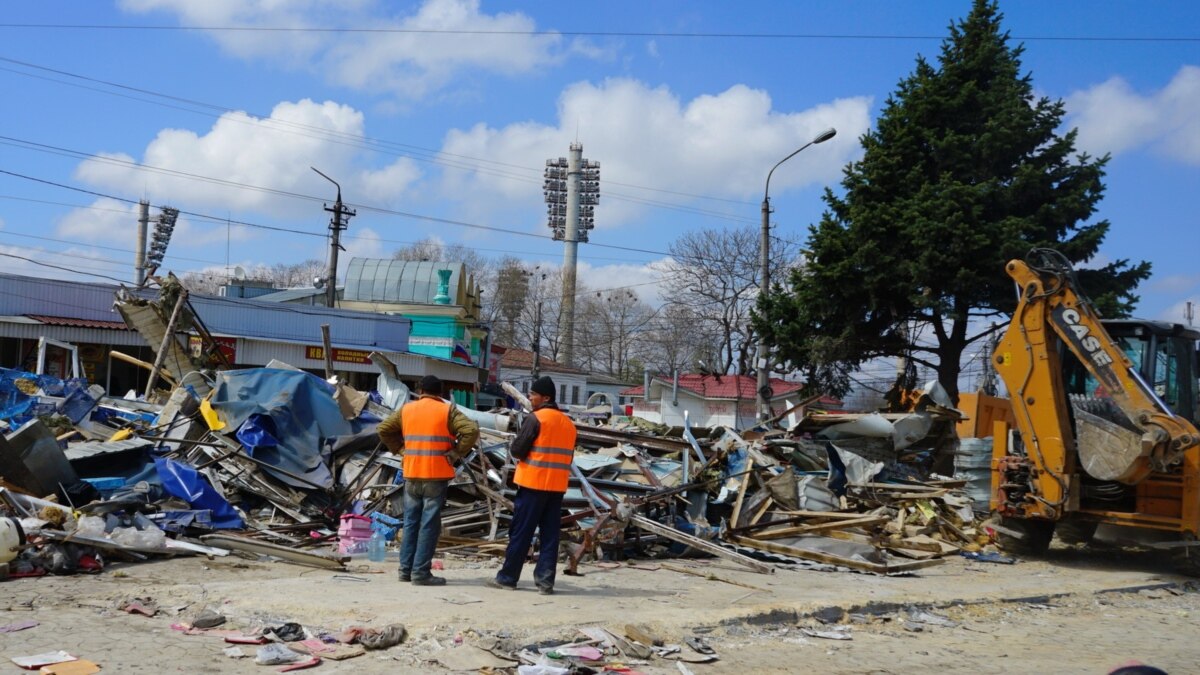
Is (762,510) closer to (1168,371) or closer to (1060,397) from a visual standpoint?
(1060,397)

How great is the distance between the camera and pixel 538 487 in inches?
317

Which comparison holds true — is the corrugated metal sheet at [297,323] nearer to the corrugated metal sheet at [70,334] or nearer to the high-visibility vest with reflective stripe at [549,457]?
the corrugated metal sheet at [70,334]

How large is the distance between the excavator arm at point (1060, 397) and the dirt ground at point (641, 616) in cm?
141

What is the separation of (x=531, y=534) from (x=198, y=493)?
Result: 14.6 feet

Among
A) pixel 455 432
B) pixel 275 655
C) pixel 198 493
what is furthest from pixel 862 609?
pixel 198 493

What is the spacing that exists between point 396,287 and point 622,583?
4231 cm

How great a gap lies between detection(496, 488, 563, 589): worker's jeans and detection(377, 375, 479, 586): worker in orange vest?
23.0 inches

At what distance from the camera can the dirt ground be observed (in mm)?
6172

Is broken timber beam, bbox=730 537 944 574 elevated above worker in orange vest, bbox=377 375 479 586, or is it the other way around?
worker in orange vest, bbox=377 375 479 586

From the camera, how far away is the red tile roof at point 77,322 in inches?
1241

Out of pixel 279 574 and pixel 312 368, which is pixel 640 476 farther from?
pixel 312 368

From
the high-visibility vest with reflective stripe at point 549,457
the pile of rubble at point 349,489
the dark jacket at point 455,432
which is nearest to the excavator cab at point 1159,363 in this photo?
the pile of rubble at point 349,489

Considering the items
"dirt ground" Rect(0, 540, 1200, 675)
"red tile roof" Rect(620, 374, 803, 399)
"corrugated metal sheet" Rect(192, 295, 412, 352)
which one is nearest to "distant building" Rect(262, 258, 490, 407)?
"corrugated metal sheet" Rect(192, 295, 412, 352)

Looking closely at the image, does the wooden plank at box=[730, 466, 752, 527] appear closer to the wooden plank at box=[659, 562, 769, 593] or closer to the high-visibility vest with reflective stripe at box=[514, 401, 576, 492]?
the wooden plank at box=[659, 562, 769, 593]
